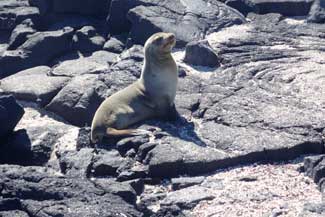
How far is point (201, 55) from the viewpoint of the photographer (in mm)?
11891

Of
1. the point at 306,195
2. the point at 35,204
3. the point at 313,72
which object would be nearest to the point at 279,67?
the point at 313,72

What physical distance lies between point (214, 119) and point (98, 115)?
4.84ft

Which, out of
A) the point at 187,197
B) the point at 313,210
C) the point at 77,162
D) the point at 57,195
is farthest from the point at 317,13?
the point at 57,195

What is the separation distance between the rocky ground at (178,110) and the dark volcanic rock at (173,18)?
23mm

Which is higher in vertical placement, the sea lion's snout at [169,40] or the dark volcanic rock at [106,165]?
the sea lion's snout at [169,40]

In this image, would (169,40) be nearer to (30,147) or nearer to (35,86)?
(30,147)

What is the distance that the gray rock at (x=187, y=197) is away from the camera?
8.12 meters

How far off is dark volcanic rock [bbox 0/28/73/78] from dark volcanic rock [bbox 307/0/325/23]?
13.8 ft

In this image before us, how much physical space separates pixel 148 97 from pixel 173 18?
3832 mm

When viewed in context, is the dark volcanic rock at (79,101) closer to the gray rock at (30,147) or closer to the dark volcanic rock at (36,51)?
the gray rock at (30,147)

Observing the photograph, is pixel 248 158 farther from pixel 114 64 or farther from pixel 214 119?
pixel 114 64

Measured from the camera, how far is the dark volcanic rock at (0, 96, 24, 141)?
1011 centimetres

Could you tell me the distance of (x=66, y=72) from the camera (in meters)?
12.5

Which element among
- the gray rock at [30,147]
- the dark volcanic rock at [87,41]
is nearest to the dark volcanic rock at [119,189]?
the gray rock at [30,147]
